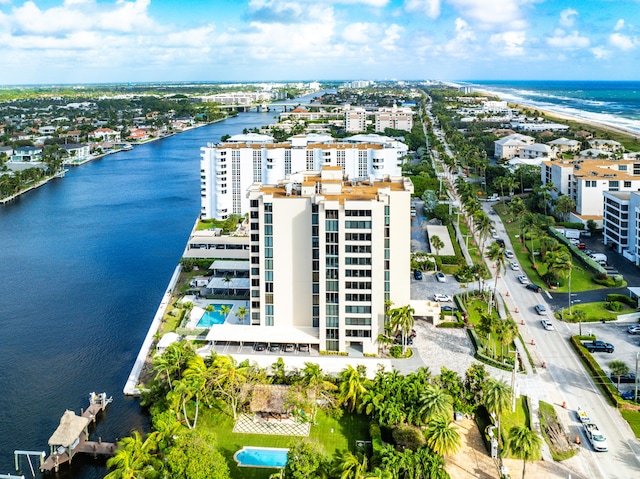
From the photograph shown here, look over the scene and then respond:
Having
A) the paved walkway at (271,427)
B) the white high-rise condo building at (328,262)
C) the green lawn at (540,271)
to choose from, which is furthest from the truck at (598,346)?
the paved walkway at (271,427)

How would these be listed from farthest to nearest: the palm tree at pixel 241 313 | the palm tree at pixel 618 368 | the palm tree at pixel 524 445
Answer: the palm tree at pixel 241 313, the palm tree at pixel 618 368, the palm tree at pixel 524 445

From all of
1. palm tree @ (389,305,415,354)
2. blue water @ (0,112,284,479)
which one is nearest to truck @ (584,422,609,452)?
palm tree @ (389,305,415,354)

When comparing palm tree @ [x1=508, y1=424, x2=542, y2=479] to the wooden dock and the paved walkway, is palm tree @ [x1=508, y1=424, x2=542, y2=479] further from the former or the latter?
the wooden dock

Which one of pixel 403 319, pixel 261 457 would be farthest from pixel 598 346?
pixel 261 457

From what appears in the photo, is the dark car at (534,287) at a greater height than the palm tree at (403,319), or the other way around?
the palm tree at (403,319)

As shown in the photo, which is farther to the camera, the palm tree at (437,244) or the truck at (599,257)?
the palm tree at (437,244)

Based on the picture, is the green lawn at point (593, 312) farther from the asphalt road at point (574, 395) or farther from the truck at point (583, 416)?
the truck at point (583, 416)
